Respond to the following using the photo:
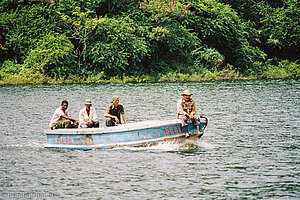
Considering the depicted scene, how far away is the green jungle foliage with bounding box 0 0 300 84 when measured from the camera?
4884 cm

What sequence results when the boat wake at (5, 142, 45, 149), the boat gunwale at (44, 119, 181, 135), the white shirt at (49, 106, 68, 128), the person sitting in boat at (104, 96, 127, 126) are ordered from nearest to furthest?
1. the boat gunwale at (44, 119, 181, 135)
2. the person sitting in boat at (104, 96, 127, 126)
3. the white shirt at (49, 106, 68, 128)
4. the boat wake at (5, 142, 45, 149)

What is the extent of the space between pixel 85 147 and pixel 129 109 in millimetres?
11057

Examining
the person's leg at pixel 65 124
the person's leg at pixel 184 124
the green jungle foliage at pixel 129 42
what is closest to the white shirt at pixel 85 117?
the person's leg at pixel 65 124

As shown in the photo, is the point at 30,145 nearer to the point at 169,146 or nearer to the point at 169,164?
the point at 169,146

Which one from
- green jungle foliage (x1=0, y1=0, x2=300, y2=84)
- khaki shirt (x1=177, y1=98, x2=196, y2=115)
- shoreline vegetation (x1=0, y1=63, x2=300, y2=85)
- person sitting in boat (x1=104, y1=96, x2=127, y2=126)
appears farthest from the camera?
green jungle foliage (x1=0, y1=0, x2=300, y2=84)

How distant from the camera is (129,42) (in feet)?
162

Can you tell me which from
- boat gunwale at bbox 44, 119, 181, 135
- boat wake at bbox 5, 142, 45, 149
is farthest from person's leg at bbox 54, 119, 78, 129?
boat wake at bbox 5, 142, 45, 149

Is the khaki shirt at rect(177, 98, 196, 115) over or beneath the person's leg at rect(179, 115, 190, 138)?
over

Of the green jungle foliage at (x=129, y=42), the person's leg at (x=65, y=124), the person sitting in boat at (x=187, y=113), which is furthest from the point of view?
the green jungle foliage at (x=129, y=42)

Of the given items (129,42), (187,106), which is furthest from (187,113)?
(129,42)

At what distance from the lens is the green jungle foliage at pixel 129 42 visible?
4884 centimetres

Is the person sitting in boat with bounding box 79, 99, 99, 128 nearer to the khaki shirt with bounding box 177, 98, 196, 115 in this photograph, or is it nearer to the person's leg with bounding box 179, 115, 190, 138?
the khaki shirt with bounding box 177, 98, 196, 115

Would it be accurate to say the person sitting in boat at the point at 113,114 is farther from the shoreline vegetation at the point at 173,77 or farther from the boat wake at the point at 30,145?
the shoreline vegetation at the point at 173,77

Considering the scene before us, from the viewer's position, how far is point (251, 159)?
14953mm
